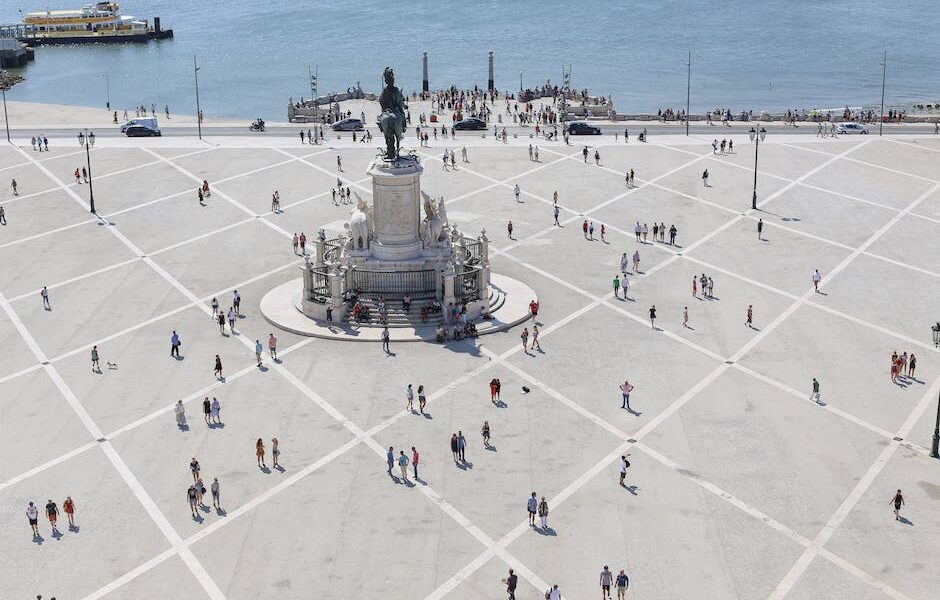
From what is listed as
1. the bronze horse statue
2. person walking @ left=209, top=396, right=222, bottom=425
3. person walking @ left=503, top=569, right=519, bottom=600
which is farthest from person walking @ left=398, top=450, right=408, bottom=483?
the bronze horse statue

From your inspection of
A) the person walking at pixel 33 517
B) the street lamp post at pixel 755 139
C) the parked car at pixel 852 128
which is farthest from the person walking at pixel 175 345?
the parked car at pixel 852 128

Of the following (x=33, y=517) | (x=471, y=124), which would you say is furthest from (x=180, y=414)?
(x=471, y=124)

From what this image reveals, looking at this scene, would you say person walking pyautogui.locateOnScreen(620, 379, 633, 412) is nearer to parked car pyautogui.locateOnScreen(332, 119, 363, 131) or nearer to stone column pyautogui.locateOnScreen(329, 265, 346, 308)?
stone column pyautogui.locateOnScreen(329, 265, 346, 308)

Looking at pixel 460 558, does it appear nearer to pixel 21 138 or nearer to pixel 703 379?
pixel 703 379

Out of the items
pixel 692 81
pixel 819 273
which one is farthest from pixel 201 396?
pixel 692 81

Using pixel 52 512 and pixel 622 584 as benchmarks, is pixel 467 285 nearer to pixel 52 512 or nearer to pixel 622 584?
pixel 52 512

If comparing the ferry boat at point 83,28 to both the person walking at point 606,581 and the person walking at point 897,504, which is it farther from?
the person walking at point 606,581
